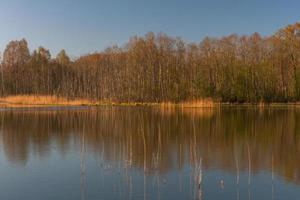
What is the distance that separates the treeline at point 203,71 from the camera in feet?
139

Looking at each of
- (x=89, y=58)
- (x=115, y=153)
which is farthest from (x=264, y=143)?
(x=89, y=58)

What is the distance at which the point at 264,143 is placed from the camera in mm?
13758

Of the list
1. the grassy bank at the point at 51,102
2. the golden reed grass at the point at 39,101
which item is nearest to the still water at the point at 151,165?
the grassy bank at the point at 51,102

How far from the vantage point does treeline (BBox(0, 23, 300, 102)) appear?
42250 millimetres

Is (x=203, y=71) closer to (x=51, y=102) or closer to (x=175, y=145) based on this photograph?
(x=51, y=102)

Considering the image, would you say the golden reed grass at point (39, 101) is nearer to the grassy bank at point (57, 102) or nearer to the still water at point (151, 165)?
the grassy bank at point (57, 102)

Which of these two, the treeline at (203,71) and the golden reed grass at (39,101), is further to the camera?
the treeline at (203,71)

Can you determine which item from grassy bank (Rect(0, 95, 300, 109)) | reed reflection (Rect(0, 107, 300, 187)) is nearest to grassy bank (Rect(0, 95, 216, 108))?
grassy bank (Rect(0, 95, 300, 109))

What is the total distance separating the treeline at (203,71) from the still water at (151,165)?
24.3 m

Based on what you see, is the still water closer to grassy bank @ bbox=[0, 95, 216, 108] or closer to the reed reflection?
the reed reflection

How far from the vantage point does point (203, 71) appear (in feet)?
143

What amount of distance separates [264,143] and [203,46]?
34128 mm

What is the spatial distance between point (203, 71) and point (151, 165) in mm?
34563

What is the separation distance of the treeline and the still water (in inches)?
957
